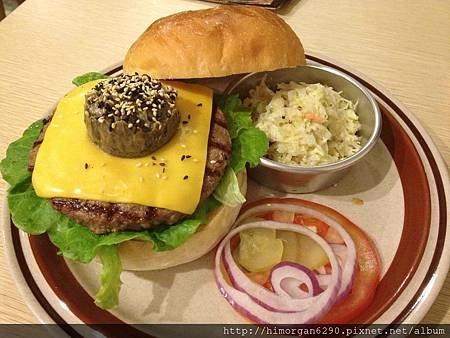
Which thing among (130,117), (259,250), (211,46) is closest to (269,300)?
(259,250)

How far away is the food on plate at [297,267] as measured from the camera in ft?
4.68

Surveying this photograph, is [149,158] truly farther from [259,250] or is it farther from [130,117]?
[259,250]

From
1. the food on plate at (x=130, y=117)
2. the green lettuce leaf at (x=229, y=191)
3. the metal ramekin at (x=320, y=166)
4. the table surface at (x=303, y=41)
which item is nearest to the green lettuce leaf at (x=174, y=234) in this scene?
the green lettuce leaf at (x=229, y=191)

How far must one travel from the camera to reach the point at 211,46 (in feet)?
5.41

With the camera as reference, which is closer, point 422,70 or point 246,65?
point 246,65

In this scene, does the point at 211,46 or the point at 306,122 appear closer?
the point at 211,46

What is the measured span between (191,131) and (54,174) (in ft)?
1.45

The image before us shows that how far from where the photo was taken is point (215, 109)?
172 centimetres

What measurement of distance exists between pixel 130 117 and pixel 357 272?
0.87m

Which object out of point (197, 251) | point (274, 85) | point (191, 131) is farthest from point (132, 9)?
point (197, 251)

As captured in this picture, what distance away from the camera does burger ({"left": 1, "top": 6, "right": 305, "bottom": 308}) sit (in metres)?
1.39

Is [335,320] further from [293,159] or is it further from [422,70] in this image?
[422,70]

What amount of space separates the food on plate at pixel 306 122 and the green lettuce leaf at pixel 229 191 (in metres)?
0.29

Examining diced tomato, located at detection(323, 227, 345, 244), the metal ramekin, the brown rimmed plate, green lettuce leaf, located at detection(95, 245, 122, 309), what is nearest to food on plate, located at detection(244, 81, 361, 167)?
the metal ramekin
